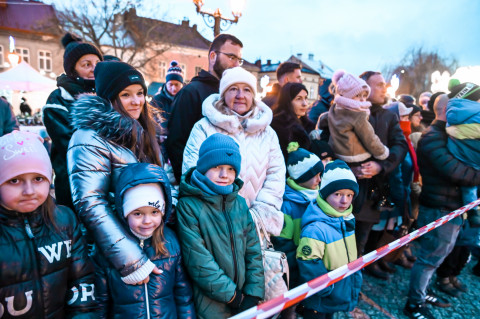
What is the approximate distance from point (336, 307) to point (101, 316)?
5.61ft

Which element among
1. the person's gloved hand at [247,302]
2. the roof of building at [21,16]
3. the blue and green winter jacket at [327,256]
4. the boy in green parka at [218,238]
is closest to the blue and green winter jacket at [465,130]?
the blue and green winter jacket at [327,256]

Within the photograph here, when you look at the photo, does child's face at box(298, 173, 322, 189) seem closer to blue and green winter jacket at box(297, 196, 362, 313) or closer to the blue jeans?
blue and green winter jacket at box(297, 196, 362, 313)

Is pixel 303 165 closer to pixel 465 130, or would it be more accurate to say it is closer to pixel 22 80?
pixel 465 130

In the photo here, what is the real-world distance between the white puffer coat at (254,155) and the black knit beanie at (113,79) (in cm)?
68

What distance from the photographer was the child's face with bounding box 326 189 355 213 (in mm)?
2438

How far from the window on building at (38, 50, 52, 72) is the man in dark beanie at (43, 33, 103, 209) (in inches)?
1199

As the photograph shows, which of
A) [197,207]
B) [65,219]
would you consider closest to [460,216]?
[197,207]

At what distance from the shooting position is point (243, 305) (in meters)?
1.89

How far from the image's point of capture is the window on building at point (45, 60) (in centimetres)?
2655

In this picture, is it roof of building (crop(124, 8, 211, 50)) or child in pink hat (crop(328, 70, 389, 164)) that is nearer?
child in pink hat (crop(328, 70, 389, 164))

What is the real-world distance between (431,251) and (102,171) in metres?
3.43

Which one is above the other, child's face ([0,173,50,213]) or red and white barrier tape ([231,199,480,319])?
child's face ([0,173,50,213])

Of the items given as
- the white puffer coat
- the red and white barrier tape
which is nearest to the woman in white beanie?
the white puffer coat

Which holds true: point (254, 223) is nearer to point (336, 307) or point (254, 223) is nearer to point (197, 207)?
point (197, 207)
